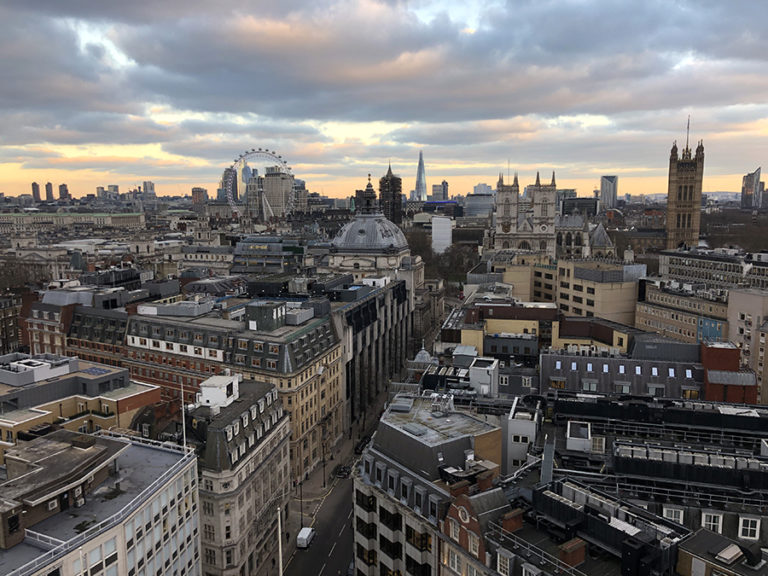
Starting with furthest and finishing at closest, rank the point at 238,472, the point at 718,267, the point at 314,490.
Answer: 1. the point at 718,267
2. the point at 314,490
3. the point at 238,472

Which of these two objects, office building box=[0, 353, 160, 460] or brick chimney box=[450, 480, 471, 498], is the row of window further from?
office building box=[0, 353, 160, 460]

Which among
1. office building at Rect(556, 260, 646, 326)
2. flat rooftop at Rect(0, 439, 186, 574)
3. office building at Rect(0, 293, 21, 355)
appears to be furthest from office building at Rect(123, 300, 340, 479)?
office building at Rect(0, 293, 21, 355)

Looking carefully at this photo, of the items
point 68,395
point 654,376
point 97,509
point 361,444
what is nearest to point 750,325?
point 654,376

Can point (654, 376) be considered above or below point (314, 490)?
above

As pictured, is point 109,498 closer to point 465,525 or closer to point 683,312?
point 465,525

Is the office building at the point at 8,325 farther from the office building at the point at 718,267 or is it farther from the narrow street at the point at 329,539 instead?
the office building at the point at 718,267

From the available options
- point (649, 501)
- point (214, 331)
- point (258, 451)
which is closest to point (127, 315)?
point (214, 331)

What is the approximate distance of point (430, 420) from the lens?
54531mm

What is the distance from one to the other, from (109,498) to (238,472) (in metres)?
16.1

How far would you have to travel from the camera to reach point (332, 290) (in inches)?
4304

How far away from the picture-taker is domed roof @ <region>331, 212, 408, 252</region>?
502 feet

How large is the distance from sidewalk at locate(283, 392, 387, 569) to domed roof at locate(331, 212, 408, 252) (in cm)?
5906

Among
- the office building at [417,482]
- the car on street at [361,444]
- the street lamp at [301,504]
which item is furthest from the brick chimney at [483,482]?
the car on street at [361,444]

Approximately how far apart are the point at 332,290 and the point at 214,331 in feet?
98.0
